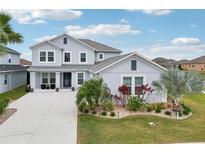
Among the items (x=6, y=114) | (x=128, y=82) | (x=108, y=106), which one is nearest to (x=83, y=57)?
(x=128, y=82)

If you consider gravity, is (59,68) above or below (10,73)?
above

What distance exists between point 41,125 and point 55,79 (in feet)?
54.5

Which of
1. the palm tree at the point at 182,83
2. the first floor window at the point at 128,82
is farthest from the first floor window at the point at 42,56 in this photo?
the palm tree at the point at 182,83

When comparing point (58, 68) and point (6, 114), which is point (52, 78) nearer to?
point (58, 68)

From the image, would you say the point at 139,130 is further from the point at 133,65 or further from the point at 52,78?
the point at 52,78

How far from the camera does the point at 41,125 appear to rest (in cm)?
1234

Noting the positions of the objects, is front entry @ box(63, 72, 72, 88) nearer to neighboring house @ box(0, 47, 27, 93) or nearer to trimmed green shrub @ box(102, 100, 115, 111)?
neighboring house @ box(0, 47, 27, 93)

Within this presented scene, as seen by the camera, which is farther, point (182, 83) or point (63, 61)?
point (63, 61)

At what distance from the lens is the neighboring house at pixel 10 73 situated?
25719mm

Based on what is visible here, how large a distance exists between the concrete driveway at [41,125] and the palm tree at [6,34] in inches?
162

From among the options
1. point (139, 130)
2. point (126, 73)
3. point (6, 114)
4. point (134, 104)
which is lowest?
point (139, 130)

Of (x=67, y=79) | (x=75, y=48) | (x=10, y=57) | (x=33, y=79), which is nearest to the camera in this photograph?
(x=33, y=79)

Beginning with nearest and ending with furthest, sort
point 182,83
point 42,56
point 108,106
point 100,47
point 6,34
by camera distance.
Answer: point 182,83 < point 108,106 < point 6,34 < point 42,56 < point 100,47
